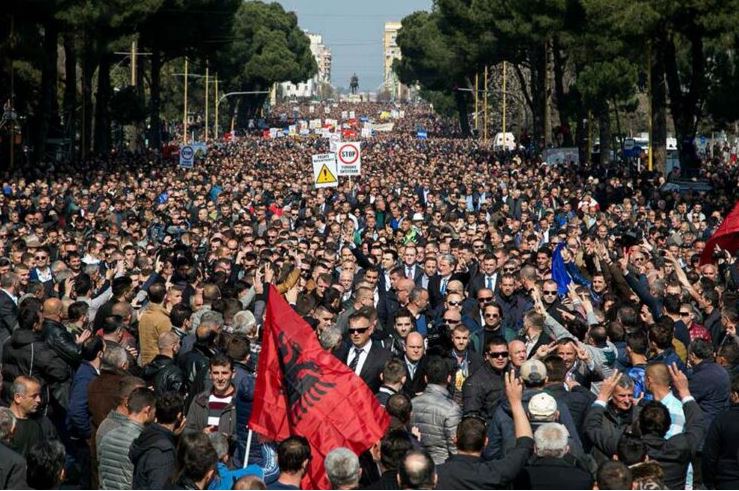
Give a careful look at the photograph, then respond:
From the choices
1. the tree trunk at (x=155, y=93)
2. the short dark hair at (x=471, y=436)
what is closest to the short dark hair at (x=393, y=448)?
the short dark hair at (x=471, y=436)

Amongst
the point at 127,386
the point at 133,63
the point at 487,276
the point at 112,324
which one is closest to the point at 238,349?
the point at 127,386

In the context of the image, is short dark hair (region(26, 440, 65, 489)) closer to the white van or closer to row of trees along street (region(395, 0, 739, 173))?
row of trees along street (region(395, 0, 739, 173))

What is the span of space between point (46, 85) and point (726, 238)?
3580cm

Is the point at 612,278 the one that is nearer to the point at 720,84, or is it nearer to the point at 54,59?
the point at 720,84

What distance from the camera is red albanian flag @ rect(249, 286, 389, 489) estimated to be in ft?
27.0

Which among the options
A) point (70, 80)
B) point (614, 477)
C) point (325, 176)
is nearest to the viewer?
point (614, 477)

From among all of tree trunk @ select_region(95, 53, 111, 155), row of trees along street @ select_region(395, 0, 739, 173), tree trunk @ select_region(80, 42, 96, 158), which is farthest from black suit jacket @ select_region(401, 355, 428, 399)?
tree trunk @ select_region(95, 53, 111, 155)

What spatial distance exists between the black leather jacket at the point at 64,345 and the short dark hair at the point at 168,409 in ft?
Result: 8.27

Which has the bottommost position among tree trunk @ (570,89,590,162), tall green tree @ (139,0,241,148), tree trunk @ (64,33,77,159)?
tree trunk @ (570,89,590,162)

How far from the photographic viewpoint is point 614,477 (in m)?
6.88

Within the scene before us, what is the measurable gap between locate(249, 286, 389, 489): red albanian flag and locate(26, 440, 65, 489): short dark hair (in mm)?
1224

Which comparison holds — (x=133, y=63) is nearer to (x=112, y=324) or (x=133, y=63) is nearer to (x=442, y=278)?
(x=442, y=278)

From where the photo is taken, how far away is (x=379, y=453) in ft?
26.8

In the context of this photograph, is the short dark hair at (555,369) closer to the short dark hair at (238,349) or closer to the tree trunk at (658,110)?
the short dark hair at (238,349)
